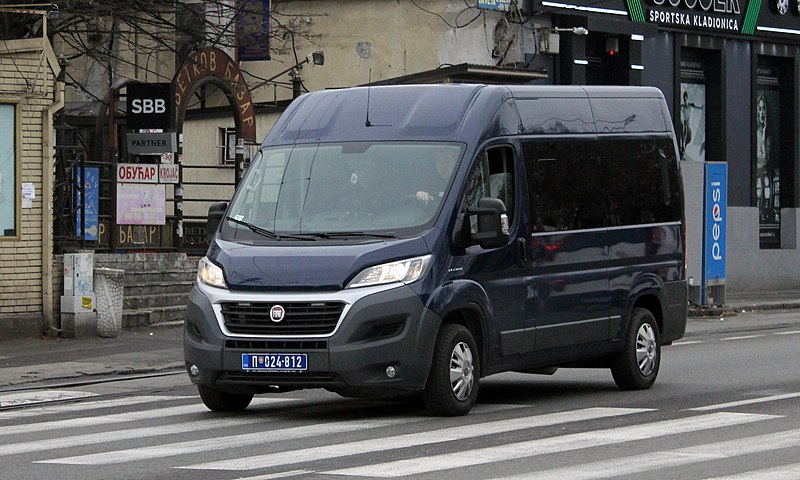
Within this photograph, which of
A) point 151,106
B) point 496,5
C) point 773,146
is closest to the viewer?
point 151,106

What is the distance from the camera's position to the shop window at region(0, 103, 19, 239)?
69.7ft

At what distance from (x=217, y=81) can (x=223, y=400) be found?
44.4ft

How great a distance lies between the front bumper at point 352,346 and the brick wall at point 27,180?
9.62 metres

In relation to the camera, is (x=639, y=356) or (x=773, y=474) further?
(x=639, y=356)

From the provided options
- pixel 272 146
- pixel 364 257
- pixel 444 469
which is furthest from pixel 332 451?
pixel 272 146

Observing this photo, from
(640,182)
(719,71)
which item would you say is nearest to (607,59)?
(719,71)

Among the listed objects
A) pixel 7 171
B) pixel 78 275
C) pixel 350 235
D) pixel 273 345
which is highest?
pixel 7 171

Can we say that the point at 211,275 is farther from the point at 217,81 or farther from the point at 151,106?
the point at 217,81

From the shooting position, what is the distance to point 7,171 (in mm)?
21297

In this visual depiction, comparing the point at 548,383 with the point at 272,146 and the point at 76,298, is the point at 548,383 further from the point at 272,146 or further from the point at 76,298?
the point at 76,298

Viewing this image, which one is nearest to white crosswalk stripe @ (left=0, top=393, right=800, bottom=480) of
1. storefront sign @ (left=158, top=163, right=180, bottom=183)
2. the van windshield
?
the van windshield

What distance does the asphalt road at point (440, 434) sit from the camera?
31.9ft

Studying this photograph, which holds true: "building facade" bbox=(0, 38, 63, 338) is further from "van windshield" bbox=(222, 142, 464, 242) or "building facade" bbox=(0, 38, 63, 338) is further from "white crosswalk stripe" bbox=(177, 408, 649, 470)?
"white crosswalk stripe" bbox=(177, 408, 649, 470)

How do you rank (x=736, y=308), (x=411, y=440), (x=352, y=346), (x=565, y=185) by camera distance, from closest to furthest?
(x=411, y=440) → (x=352, y=346) → (x=565, y=185) → (x=736, y=308)
